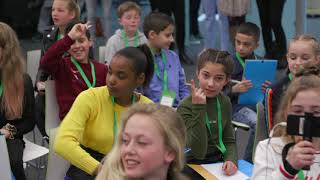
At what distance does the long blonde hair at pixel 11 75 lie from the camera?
12.4ft

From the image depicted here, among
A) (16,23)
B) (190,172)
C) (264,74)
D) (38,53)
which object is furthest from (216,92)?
(16,23)

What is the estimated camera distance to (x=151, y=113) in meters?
2.27

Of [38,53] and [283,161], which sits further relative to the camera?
[38,53]

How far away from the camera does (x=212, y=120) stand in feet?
11.2

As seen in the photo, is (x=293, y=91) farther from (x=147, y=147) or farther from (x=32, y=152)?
(x=32, y=152)

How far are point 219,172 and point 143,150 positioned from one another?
1.20m

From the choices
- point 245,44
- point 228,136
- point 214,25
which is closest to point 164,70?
point 245,44

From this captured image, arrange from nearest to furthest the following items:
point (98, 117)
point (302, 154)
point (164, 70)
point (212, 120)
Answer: point (302, 154) < point (98, 117) < point (212, 120) < point (164, 70)

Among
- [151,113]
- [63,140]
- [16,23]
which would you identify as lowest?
[16,23]

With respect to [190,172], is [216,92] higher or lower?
higher

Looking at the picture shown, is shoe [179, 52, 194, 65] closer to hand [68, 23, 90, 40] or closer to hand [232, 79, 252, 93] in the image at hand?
hand [232, 79, 252, 93]

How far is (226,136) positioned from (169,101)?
0.74m

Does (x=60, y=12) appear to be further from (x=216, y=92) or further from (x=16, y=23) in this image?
(x=16, y=23)

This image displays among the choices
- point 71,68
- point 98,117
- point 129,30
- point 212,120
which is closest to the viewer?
point 98,117
